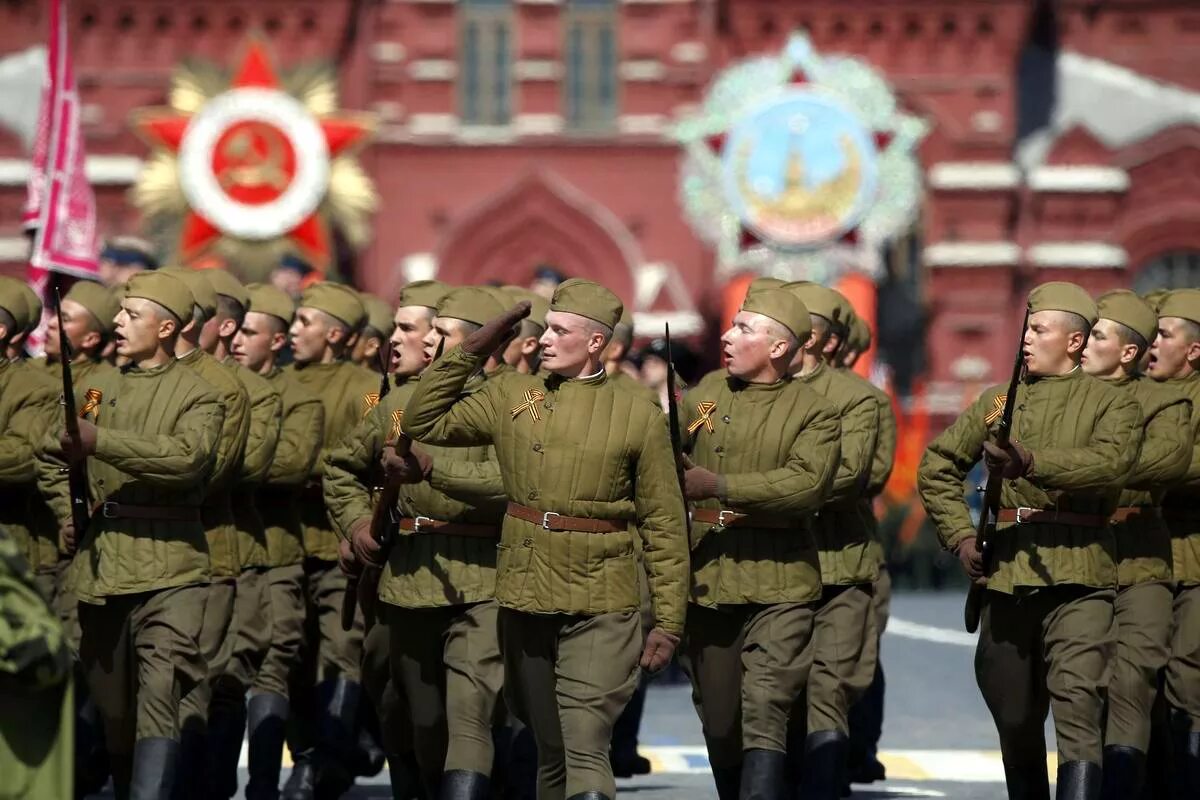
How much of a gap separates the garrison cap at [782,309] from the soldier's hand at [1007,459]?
86 cm

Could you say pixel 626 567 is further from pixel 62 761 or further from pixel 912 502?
pixel 912 502

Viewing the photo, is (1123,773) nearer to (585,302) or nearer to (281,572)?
(585,302)

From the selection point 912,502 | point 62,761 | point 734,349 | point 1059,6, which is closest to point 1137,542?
point 734,349

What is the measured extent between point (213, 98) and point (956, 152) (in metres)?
9.00

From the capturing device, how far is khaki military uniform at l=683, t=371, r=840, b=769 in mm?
8969

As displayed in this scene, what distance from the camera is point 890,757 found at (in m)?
12.9

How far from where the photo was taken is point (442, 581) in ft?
29.8

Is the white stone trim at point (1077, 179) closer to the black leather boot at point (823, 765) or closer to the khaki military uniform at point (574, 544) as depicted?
the black leather boot at point (823, 765)

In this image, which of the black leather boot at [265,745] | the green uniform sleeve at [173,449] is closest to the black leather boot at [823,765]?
the black leather boot at [265,745]

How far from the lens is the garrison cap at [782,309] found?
360 inches

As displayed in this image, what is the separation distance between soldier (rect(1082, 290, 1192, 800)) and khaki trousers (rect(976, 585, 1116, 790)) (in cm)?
41

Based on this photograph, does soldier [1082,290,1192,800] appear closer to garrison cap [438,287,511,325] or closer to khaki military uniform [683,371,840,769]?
khaki military uniform [683,371,840,769]

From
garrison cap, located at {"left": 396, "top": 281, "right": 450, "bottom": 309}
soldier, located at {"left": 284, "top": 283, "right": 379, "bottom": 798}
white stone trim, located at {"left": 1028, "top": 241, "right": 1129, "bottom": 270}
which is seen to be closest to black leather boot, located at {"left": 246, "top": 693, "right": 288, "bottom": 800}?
soldier, located at {"left": 284, "top": 283, "right": 379, "bottom": 798}

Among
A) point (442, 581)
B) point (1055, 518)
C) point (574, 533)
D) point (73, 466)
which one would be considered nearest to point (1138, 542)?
point (1055, 518)
